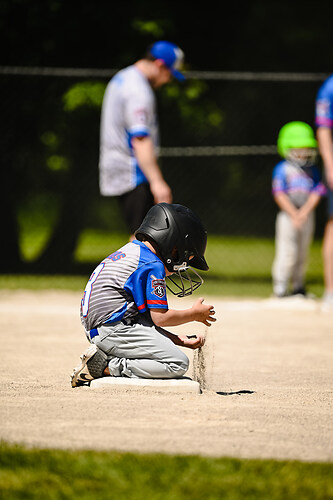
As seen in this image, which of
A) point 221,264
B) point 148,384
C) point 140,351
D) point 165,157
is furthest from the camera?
point 221,264

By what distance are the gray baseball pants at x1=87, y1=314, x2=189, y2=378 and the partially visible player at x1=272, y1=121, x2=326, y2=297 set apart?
16.8 ft

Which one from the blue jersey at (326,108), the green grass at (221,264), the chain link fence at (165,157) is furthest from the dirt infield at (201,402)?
the chain link fence at (165,157)

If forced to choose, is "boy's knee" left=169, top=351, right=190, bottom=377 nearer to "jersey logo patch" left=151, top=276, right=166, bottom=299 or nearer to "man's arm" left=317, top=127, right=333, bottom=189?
"jersey logo patch" left=151, top=276, right=166, bottom=299

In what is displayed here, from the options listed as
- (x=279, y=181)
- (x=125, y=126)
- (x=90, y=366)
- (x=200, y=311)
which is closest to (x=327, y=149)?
(x=279, y=181)

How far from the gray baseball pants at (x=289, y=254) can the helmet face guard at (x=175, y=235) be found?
4.98 meters

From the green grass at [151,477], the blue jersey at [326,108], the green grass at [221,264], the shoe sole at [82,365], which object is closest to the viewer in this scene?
the green grass at [151,477]

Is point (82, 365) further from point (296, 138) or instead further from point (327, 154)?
point (296, 138)

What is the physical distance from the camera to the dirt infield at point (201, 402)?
361 centimetres

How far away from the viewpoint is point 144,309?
4.77m

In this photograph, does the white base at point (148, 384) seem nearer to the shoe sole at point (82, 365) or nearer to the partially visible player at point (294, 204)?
the shoe sole at point (82, 365)

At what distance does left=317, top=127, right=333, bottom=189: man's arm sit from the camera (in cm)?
888

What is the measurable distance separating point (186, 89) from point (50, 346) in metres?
7.63

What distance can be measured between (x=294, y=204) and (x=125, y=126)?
10.1 ft

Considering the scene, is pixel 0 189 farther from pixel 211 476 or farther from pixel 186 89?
pixel 211 476
